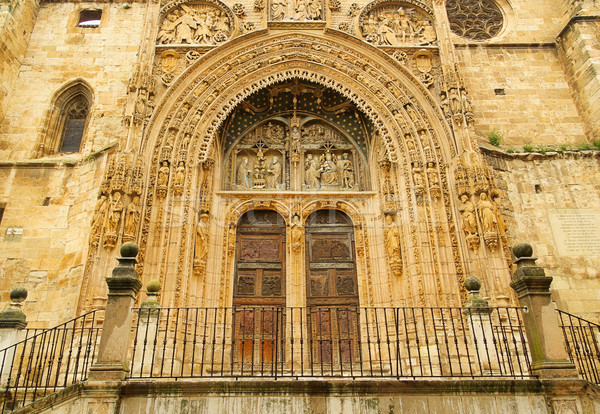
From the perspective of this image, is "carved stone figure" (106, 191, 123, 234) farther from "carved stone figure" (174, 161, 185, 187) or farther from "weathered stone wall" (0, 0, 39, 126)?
"weathered stone wall" (0, 0, 39, 126)

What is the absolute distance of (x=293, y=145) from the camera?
12.0 metres

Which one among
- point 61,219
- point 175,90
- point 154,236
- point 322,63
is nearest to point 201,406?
point 154,236

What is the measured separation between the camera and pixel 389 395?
5.56m

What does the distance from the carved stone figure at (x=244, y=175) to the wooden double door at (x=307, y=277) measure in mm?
772

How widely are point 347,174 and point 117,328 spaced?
23.7 ft

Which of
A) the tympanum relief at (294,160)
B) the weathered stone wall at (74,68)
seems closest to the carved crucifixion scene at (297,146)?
the tympanum relief at (294,160)

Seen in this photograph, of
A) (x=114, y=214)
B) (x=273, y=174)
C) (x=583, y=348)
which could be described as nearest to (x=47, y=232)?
(x=114, y=214)

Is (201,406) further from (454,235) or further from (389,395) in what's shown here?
(454,235)

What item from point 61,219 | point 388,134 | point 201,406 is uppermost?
point 388,134

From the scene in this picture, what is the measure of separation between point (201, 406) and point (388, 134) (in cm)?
752

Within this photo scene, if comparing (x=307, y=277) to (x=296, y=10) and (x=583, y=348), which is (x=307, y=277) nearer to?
(x=583, y=348)

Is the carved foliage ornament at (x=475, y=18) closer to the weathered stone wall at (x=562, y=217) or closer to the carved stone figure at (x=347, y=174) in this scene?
the weathered stone wall at (x=562, y=217)

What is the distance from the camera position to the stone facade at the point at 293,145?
9.64 m

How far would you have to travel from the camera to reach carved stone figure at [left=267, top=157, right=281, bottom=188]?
38.3ft
